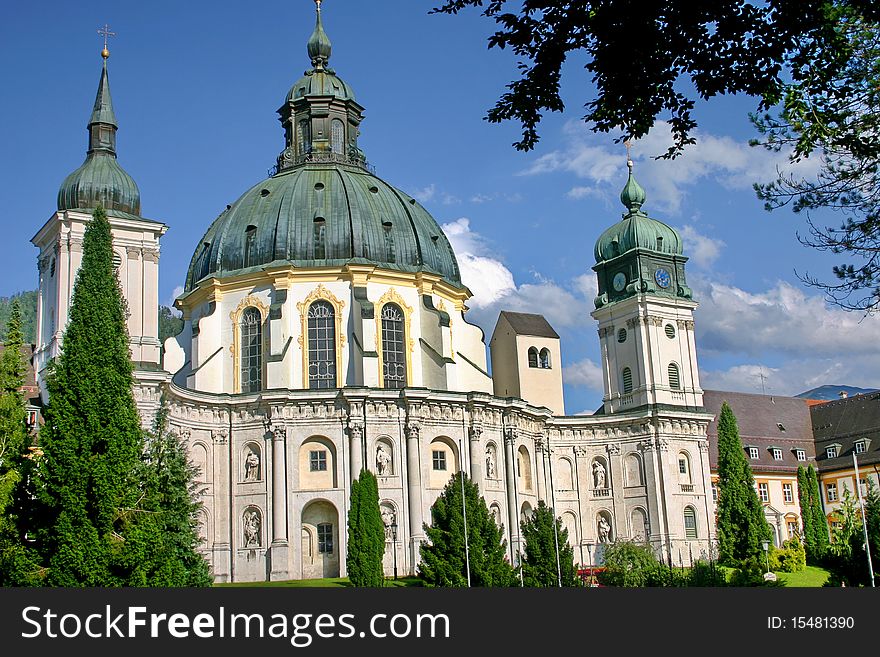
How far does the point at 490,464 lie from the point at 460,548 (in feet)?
59.4

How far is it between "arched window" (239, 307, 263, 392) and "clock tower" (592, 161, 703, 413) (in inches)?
1026

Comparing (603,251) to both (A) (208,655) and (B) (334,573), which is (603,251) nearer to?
(B) (334,573)

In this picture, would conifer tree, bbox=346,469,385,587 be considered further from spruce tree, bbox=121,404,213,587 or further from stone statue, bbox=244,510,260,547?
stone statue, bbox=244,510,260,547

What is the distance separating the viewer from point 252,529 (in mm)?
63156

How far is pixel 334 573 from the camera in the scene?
63.1 metres

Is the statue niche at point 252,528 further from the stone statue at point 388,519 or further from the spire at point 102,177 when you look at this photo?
the spire at point 102,177

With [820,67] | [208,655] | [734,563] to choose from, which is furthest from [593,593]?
[734,563]

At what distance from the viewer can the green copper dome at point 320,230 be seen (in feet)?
231

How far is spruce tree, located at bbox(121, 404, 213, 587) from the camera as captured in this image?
107 feet

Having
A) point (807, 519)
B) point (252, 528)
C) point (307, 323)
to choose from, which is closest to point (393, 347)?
point (307, 323)

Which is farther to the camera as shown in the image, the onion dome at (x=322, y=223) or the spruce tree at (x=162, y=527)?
the onion dome at (x=322, y=223)

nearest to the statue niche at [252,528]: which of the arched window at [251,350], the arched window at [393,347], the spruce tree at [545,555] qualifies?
the arched window at [251,350]

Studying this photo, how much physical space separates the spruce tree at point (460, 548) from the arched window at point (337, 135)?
3426 centimetres

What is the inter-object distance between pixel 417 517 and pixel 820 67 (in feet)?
164
